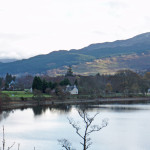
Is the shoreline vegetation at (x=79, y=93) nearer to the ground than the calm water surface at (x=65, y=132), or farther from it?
farther from it

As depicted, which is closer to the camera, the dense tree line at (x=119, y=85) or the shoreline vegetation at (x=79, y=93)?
the shoreline vegetation at (x=79, y=93)

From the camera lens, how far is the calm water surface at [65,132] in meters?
27.2

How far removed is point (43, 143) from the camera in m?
27.9

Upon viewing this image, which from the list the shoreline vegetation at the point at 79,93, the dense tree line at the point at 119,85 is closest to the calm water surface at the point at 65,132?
the shoreline vegetation at the point at 79,93

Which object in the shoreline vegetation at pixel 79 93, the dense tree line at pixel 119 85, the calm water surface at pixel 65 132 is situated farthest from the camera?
the dense tree line at pixel 119 85

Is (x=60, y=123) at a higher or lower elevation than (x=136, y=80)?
lower

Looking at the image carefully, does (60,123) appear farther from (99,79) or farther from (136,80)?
(99,79)

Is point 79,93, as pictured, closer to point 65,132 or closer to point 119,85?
point 119,85

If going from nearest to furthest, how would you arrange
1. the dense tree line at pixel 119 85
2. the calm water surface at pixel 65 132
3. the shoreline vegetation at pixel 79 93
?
the calm water surface at pixel 65 132
the shoreline vegetation at pixel 79 93
the dense tree line at pixel 119 85

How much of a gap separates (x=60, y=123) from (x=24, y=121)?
4513 millimetres

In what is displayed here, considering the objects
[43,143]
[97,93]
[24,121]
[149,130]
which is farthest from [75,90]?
[43,143]

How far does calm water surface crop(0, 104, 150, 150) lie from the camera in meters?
27.2

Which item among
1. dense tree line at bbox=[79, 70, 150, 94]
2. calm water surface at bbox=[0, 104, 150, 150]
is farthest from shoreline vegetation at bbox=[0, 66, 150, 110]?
calm water surface at bbox=[0, 104, 150, 150]

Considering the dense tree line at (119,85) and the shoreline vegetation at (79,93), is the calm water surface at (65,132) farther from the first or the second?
the dense tree line at (119,85)
